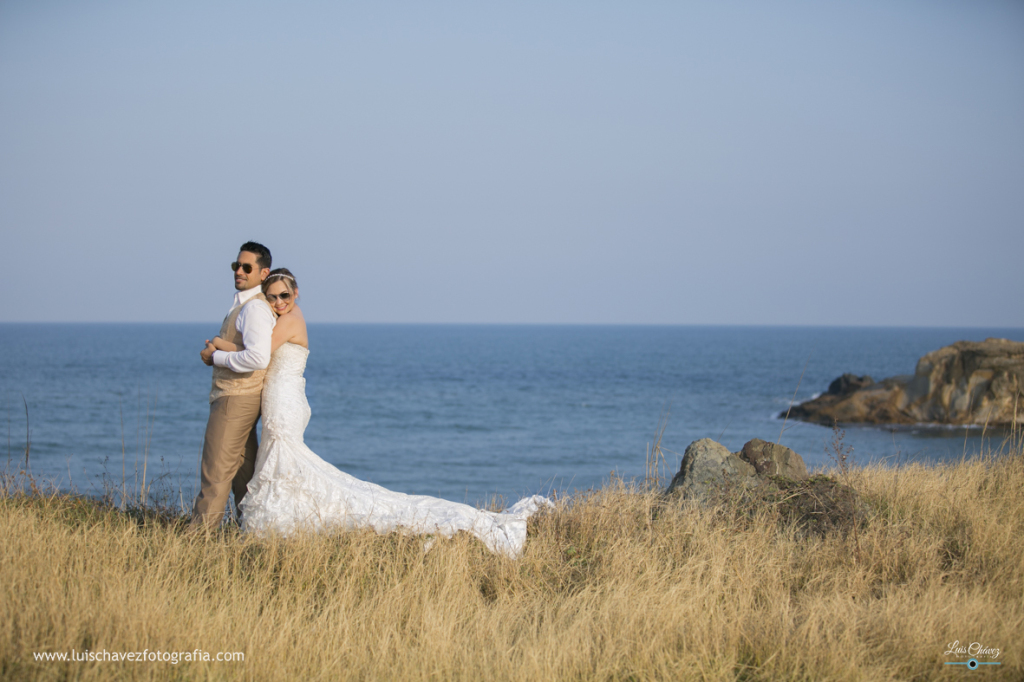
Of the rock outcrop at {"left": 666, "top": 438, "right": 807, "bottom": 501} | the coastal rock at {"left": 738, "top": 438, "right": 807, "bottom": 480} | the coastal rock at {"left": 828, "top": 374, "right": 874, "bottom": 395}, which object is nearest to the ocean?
the coastal rock at {"left": 738, "top": 438, "right": 807, "bottom": 480}

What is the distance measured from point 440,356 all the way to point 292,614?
86.7 meters

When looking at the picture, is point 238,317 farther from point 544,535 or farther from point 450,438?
point 450,438

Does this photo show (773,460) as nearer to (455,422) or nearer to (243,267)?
(243,267)

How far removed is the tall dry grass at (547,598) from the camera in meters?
3.68

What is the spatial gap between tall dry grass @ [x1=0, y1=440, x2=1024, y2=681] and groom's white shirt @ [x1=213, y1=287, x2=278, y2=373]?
1.29 meters

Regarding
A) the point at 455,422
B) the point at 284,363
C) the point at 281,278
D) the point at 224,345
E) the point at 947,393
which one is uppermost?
the point at 281,278

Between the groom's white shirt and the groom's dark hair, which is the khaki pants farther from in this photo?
the groom's dark hair

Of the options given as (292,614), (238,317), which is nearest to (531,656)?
(292,614)

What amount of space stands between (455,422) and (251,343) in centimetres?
3109

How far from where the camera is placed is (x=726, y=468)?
6367 millimetres

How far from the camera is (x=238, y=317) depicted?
543cm

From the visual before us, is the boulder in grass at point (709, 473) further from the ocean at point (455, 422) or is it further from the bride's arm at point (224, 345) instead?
the bride's arm at point (224, 345)

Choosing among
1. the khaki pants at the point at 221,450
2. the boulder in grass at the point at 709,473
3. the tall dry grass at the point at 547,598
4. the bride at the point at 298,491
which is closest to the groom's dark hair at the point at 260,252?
the bride at the point at 298,491

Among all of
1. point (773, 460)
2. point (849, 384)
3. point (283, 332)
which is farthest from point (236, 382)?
point (849, 384)
